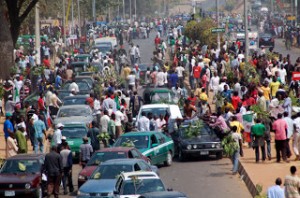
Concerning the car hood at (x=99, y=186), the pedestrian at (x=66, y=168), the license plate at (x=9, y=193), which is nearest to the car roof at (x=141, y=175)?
the car hood at (x=99, y=186)

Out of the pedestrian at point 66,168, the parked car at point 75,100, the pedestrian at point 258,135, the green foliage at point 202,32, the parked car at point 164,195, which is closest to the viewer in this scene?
the parked car at point 164,195

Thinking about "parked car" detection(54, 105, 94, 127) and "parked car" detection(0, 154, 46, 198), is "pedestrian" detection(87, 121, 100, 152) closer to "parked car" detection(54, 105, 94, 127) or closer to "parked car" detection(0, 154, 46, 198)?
"parked car" detection(54, 105, 94, 127)

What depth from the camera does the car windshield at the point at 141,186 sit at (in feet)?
81.3

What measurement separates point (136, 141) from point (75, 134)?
3.47 m

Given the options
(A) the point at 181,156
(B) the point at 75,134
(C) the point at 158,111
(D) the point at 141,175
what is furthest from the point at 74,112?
(D) the point at 141,175

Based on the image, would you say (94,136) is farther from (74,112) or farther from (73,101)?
(73,101)

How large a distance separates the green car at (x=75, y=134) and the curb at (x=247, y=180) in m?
5.40

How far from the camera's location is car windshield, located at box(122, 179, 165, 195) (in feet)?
81.3

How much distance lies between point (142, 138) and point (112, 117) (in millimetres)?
4826

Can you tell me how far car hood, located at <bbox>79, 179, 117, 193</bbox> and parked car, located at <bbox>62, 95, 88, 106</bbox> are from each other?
18191mm

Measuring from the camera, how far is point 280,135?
33094mm

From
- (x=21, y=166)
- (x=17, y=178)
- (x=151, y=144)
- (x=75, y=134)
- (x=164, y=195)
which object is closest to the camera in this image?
(x=164, y=195)

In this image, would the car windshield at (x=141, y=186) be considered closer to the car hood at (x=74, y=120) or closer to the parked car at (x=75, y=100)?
the car hood at (x=74, y=120)

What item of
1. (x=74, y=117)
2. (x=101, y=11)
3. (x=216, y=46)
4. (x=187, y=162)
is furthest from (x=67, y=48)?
(x=187, y=162)
